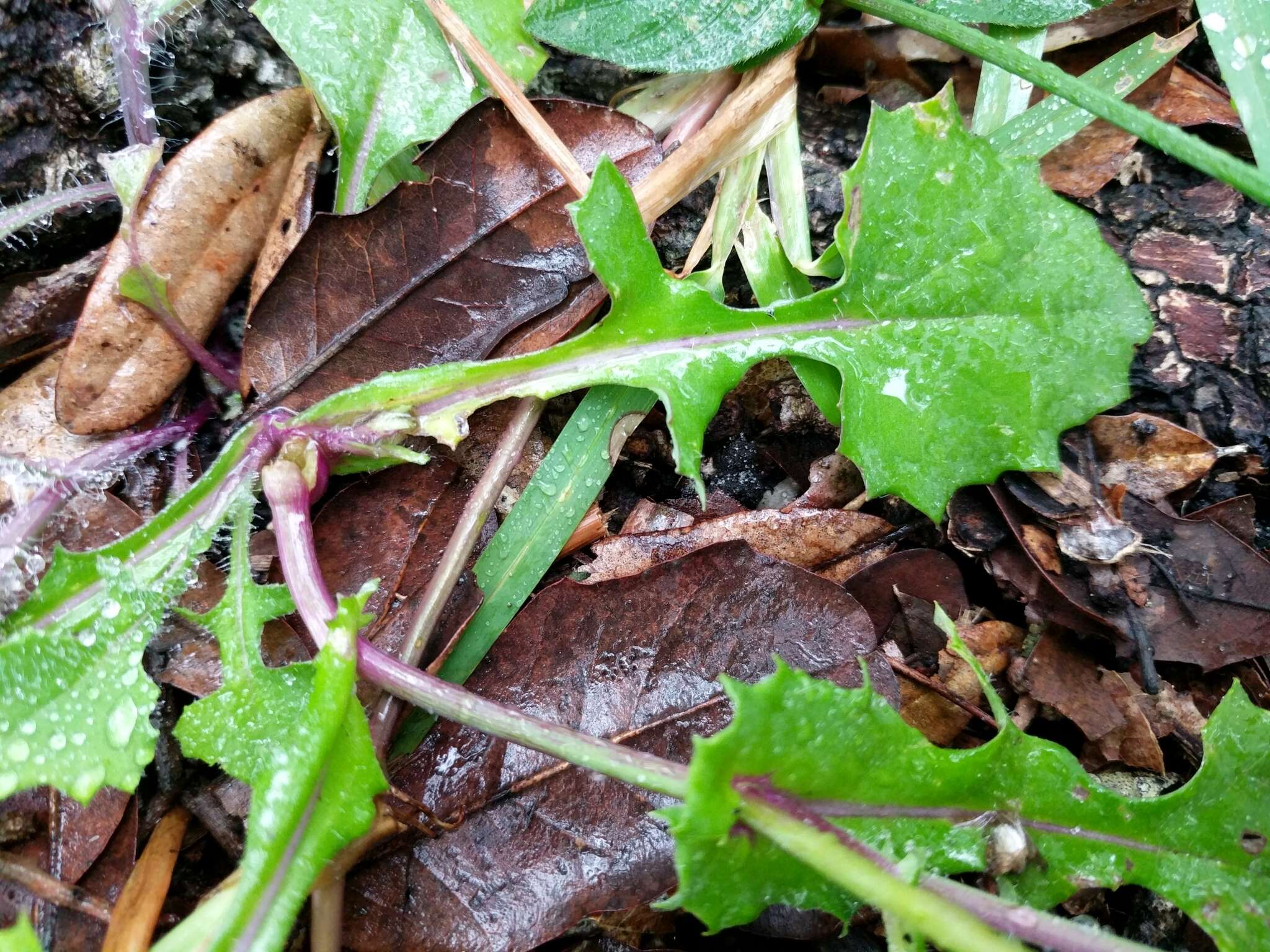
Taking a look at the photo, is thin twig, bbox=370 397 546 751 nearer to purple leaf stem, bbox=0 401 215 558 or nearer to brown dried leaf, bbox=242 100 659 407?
brown dried leaf, bbox=242 100 659 407

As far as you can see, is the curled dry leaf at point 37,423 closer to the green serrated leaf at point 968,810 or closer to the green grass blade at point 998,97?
the green serrated leaf at point 968,810

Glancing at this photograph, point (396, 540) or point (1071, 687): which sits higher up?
point (396, 540)

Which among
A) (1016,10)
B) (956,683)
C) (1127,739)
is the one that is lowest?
(1127,739)

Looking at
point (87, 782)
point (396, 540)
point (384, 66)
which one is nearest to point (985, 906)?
point (396, 540)

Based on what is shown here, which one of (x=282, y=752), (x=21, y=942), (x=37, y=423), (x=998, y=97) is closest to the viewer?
(x=21, y=942)

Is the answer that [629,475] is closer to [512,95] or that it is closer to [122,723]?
[512,95]

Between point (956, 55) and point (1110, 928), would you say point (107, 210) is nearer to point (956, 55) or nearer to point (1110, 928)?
point (956, 55)

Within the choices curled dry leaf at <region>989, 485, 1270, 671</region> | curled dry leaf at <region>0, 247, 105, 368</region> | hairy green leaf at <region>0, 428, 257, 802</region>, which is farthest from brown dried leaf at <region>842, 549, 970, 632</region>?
curled dry leaf at <region>0, 247, 105, 368</region>
